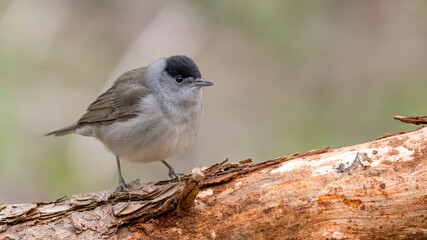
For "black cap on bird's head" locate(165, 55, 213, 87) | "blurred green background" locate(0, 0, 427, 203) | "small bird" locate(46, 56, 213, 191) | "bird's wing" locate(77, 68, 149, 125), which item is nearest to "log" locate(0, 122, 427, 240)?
"small bird" locate(46, 56, 213, 191)

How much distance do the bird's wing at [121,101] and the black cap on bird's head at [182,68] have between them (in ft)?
1.17

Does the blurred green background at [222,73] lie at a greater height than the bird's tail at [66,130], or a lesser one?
greater

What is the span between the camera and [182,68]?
17.9 ft

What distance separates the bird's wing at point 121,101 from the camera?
17.9 ft

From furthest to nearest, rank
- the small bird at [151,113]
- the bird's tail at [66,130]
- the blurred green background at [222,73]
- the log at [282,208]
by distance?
the blurred green background at [222,73], the bird's tail at [66,130], the small bird at [151,113], the log at [282,208]

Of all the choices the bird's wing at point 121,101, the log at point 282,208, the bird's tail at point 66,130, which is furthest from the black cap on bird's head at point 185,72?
the log at point 282,208

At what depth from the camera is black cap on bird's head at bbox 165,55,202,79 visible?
17.8 ft

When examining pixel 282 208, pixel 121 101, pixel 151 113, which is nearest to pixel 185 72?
pixel 151 113

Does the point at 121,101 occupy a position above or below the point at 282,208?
above

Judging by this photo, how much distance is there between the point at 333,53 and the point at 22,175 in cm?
519

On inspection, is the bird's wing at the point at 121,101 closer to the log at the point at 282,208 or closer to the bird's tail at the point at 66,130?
the bird's tail at the point at 66,130

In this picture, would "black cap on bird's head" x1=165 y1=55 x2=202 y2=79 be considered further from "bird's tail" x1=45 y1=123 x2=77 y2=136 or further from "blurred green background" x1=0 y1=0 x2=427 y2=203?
"blurred green background" x1=0 y1=0 x2=427 y2=203

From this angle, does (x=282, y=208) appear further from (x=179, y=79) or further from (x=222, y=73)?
(x=222, y=73)

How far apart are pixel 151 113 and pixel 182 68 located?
25.7 inches
